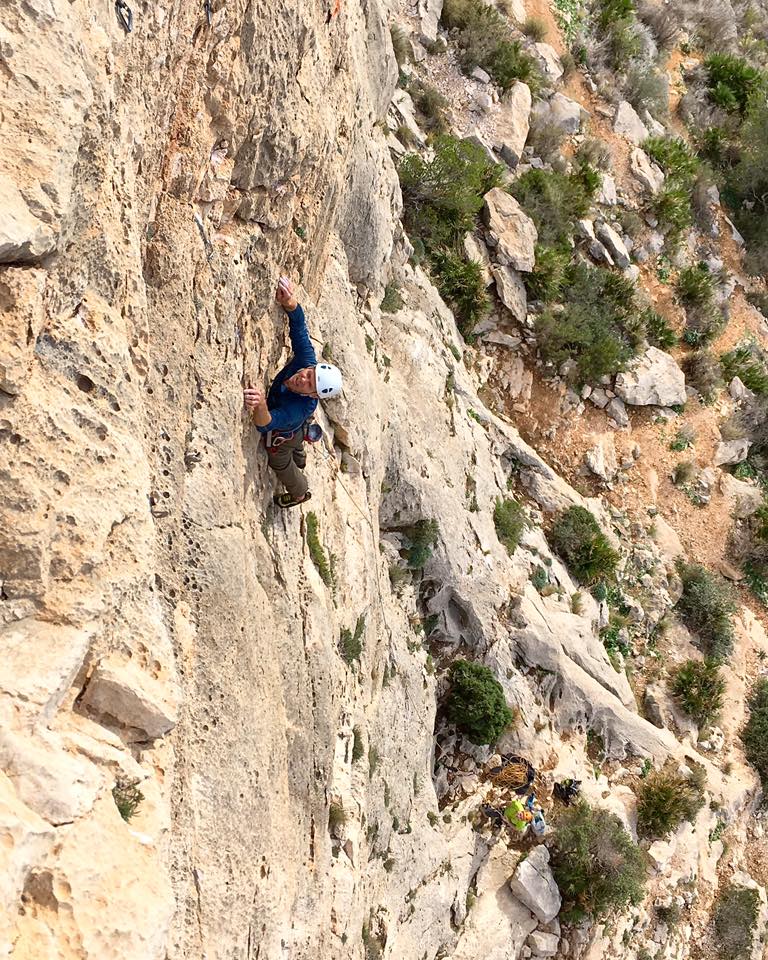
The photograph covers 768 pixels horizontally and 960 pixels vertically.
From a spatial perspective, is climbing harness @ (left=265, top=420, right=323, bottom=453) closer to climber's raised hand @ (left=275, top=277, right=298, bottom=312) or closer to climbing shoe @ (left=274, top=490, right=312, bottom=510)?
climbing shoe @ (left=274, top=490, right=312, bottom=510)

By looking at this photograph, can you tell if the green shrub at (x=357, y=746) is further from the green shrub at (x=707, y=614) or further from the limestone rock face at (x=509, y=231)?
the limestone rock face at (x=509, y=231)

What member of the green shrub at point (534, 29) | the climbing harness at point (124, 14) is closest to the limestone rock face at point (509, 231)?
the green shrub at point (534, 29)

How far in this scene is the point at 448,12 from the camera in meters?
16.2

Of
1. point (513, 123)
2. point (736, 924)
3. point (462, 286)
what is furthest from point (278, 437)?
point (513, 123)

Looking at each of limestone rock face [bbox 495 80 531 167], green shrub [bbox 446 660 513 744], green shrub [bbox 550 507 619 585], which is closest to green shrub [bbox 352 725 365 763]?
green shrub [bbox 446 660 513 744]

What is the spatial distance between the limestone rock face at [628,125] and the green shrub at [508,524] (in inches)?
499

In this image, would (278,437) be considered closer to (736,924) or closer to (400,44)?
(400,44)

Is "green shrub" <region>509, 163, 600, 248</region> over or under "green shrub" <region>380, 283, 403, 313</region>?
over

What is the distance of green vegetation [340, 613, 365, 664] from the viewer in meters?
7.55

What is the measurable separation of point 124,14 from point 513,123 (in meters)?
14.4

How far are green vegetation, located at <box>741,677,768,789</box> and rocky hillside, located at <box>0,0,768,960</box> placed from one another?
0.29 feet

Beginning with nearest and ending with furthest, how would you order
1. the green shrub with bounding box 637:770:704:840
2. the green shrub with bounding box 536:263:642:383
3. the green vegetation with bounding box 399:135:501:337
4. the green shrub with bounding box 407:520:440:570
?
the green shrub with bounding box 407:520:440:570 → the green shrub with bounding box 637:770:704:840 → the green vegetation with bounding box 399:135:501:337 → the green shrub with bounding box 536:263:642:383

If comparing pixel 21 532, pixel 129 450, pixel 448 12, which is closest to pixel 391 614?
pixel 129 450

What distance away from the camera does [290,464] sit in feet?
20.0
